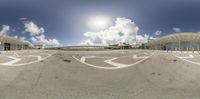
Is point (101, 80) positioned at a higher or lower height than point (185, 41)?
lower

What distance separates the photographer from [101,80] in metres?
13.5

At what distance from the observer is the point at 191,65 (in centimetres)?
1688

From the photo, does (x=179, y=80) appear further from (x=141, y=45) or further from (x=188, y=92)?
(x=141, y=45)

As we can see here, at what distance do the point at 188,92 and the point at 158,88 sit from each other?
165 centimetres

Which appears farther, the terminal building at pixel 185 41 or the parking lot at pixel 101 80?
the terminal building at pixel 185 41

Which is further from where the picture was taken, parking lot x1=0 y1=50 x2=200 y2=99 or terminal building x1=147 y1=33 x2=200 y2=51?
terminal building x1=147 y1=33 x2=200 y2=51

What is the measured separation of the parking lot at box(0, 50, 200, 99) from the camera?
10383 mm

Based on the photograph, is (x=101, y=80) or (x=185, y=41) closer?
(x=101, y=80)

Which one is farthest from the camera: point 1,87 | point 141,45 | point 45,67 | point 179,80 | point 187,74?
point 141,45

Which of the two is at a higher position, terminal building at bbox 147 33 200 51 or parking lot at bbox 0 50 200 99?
terminal building at bbox 147 33 200 51

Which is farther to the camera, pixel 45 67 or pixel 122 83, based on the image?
pixel 45 67

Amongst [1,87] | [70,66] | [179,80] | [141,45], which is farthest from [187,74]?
[141,45]

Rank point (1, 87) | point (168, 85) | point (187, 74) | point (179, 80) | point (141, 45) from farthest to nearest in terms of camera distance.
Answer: point (141, 45) < point (187, 74) < point (179, 80) < point (168, 85) < point (1, 87)

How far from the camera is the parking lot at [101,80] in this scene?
34.1 feet
